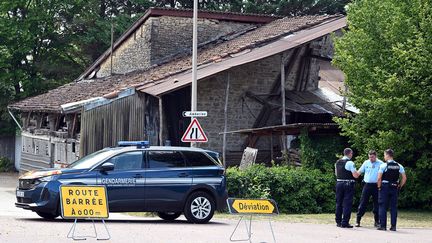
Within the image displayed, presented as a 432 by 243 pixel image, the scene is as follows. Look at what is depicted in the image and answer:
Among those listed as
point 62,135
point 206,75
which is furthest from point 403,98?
point 62,135

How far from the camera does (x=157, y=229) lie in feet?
54.8

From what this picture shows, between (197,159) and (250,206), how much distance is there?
3647 mm

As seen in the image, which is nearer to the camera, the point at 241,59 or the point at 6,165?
the point at 241,59

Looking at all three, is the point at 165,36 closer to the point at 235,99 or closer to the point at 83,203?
the point at 235,99

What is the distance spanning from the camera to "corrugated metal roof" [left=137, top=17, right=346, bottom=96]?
27.7 meters

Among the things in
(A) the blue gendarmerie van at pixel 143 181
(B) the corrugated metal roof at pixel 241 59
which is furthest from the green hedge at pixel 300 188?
(A) the blue gendarmerie van at pixel 143 181

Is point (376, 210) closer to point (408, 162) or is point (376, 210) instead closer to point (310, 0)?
point (408, 162)

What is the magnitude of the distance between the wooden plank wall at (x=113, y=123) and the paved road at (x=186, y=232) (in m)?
9.78

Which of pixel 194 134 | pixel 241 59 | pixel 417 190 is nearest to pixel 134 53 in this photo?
pixel 241 59

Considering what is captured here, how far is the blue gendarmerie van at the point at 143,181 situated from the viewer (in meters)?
17.6

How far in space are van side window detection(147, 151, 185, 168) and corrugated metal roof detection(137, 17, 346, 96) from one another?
333 inches

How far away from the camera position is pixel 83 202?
1534 cm

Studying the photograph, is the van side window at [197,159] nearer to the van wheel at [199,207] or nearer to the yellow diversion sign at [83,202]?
the van wheel at [199,207]

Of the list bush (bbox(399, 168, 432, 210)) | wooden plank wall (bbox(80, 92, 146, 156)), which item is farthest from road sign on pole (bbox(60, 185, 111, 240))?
wooden plank wall (bbox(80, 92, 146, 156))
